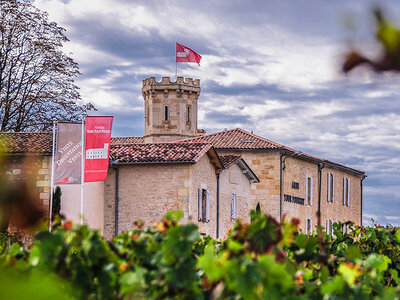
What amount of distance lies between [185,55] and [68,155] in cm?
2773

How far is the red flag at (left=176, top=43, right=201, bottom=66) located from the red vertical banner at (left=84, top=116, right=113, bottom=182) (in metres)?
26.0

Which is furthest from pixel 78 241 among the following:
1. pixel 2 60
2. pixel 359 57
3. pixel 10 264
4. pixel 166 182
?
pixel 2 60

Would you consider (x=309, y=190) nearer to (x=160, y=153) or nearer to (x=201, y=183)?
(x=201, y=183)

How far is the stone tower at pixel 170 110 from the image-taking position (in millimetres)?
57156

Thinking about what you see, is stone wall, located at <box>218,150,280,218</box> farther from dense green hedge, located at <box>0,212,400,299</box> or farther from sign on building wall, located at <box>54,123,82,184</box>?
dense green hedge, located at <box>0,212,400,299</box>

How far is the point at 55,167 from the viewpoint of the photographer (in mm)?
25719

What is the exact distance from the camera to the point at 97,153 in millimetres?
26359

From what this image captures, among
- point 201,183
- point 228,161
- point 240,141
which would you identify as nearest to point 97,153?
point 201,183

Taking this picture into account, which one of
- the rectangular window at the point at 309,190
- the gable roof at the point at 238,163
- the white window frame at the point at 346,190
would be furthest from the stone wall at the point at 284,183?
the gable roof at the point at 238,163

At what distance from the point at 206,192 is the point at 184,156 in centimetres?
249

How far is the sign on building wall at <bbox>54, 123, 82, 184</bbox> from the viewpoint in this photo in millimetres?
25719

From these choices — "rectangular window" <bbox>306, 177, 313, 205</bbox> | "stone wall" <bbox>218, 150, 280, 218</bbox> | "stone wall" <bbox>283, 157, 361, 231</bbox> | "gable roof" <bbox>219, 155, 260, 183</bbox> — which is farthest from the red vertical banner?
"rectangular window" <bbox>306, 177, 313, 205</bbox>

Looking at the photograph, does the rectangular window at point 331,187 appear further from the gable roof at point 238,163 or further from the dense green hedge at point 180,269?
the dense green hedge at point 180,269

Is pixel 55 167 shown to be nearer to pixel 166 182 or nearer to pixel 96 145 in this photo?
pixel 96 145
